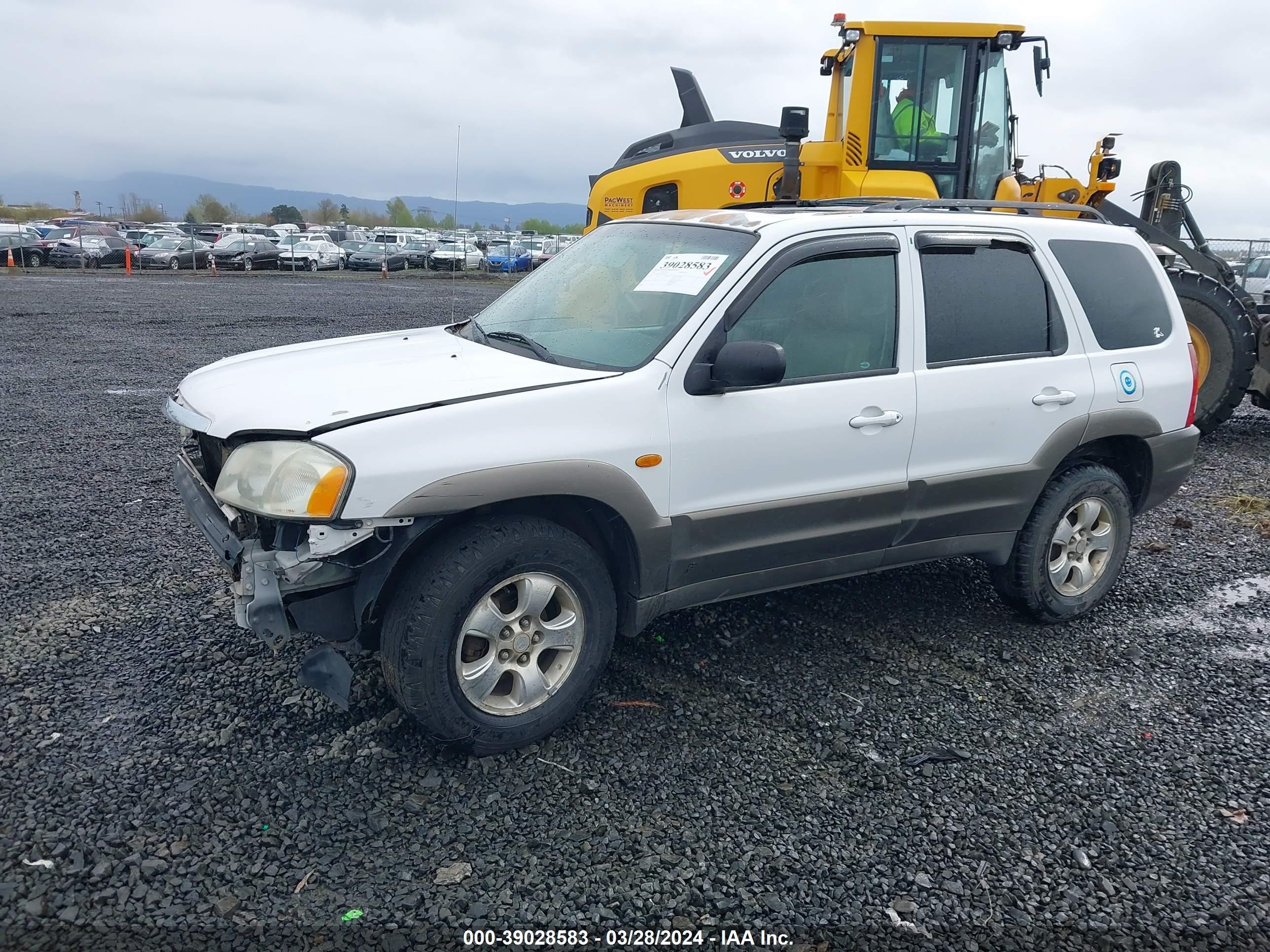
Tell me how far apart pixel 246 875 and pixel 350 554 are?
3.29 feet

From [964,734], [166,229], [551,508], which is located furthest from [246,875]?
[166,229]

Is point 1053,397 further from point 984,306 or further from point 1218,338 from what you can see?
point 1218,338

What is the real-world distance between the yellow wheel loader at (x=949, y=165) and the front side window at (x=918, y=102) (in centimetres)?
1

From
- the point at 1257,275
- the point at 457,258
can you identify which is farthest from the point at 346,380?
the point at 457,258

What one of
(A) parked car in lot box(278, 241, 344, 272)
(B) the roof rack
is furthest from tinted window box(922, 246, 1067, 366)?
(A) parked car in lot box(278, 241, 344, 272)

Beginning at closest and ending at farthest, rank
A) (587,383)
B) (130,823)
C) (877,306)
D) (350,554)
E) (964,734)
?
(130,823) < (350,554) < (587,383) < (964,734) < (877,306)

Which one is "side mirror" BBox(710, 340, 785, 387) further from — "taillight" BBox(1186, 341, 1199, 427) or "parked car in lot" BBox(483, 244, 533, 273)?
"parked car in lot" BBox(483, 244, 533, 273)

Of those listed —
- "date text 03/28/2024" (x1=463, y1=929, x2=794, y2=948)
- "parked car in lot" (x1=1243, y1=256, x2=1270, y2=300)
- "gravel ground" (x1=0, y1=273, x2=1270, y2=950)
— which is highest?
"parked car in lot" (x1=1243, y1=256, x2=1270, y2=300)

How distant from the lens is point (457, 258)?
128 feet

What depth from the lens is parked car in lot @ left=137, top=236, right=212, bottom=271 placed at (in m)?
32.6

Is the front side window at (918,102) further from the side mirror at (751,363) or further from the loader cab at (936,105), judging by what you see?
the side mirror at (751,363)

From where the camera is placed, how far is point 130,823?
299 centimetres

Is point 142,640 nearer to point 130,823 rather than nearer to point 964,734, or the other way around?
point 130,823

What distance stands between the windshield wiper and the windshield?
0.08ft
